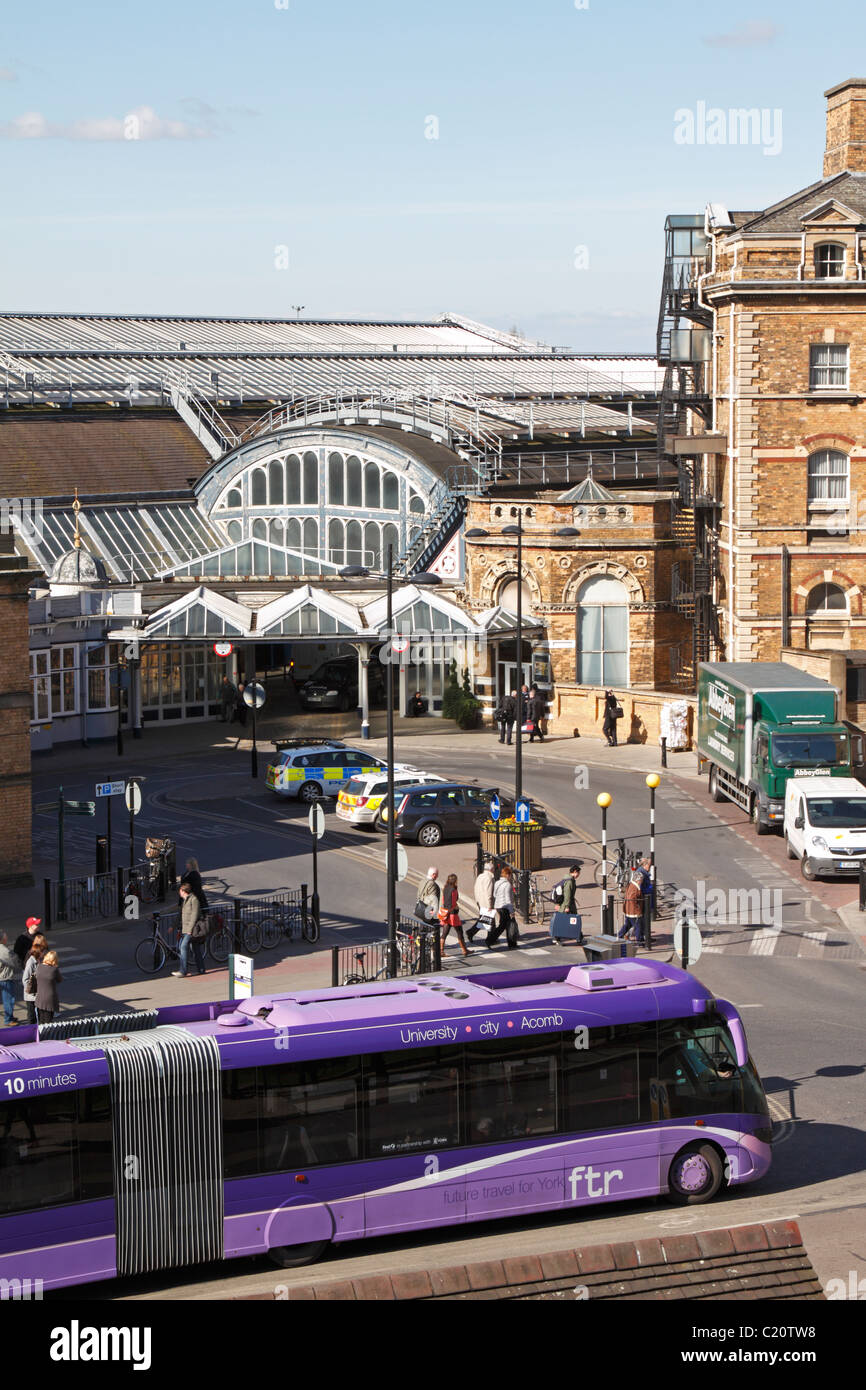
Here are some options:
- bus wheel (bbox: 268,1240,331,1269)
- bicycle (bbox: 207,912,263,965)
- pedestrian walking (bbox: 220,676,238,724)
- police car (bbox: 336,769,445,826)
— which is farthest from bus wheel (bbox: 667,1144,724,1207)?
pedestrian walking (bbox: 220,676,238,724)

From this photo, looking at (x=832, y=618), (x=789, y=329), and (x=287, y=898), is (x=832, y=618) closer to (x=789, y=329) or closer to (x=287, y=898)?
(x=789, y=329)

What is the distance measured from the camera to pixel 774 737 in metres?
41.4

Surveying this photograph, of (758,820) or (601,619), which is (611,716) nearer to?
(601,619)

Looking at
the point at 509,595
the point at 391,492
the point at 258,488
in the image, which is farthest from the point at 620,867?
the point at 258,488

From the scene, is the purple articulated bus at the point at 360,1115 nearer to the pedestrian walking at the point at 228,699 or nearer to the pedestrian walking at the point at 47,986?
the pedestrian walking at the point at 47,986

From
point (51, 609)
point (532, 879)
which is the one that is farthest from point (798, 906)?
point (51, 609)

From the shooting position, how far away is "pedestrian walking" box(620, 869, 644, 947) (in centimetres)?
3306

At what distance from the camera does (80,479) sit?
65.1 m

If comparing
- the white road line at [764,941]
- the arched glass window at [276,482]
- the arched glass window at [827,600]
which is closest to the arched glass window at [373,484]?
the arched glass window at [276,482]

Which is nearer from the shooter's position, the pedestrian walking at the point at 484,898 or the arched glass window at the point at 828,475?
the pedestrian walking at the point at 484,898

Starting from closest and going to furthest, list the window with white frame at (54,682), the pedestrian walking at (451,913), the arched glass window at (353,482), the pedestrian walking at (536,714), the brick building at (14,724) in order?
the pedestrian walking at (451,913)
the brick building at (14,724)
the window with white frame at (54,682)
the pedestrian walking at (536,714)
the arched glass window at (353,482)

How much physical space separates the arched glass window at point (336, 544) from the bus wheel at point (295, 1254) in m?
48.6

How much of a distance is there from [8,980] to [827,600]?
32.9 meters

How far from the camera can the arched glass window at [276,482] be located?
66.6 m
